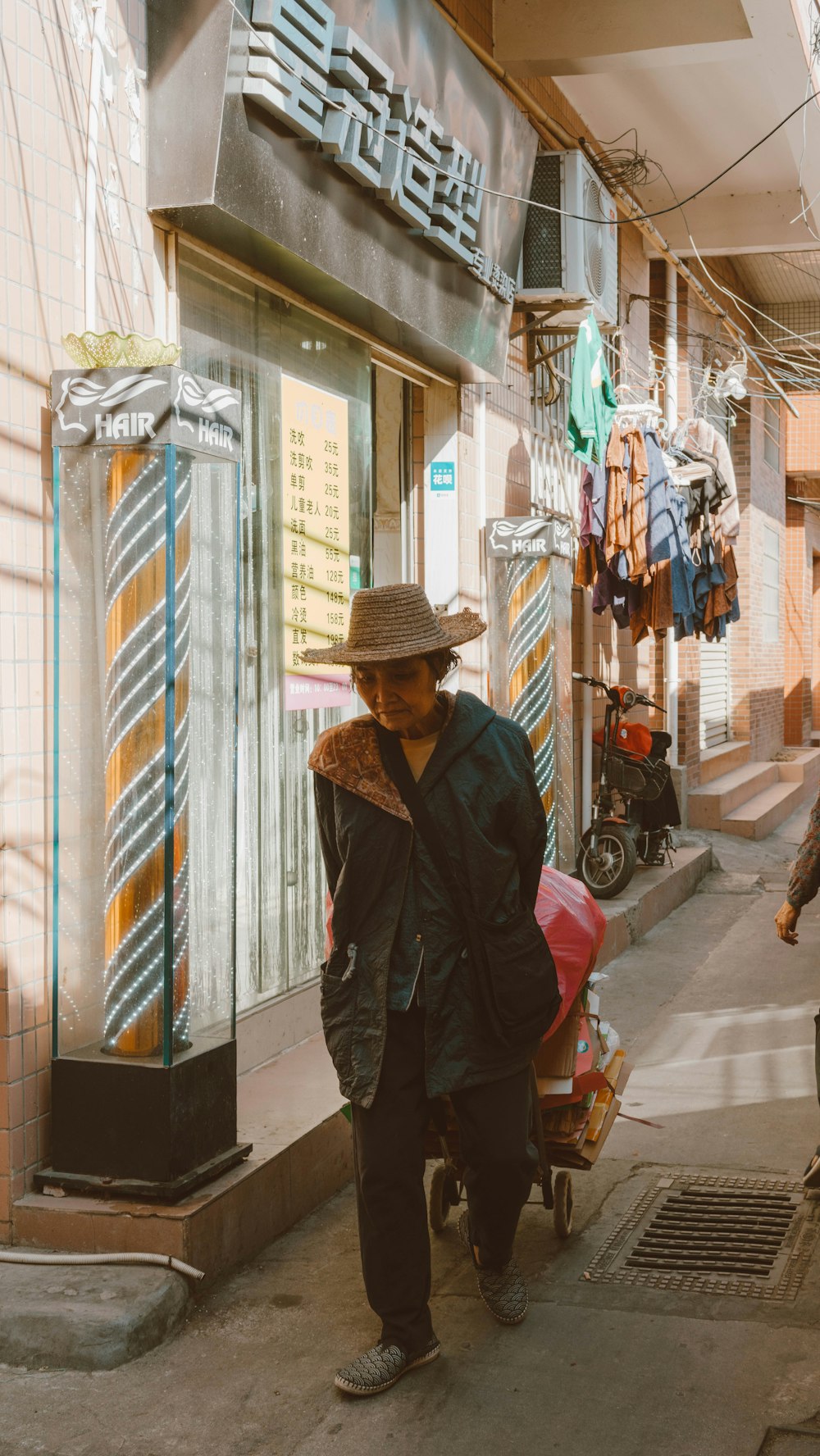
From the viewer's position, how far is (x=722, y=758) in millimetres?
16641

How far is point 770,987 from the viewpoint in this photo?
8.38m

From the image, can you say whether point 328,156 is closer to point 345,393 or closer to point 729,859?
point 345,393

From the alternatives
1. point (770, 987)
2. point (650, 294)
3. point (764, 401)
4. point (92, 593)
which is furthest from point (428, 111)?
point (764, 401)

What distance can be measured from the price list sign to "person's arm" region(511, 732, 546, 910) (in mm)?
2534

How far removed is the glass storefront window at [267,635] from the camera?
5.64 meters

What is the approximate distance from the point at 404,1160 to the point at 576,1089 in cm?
80

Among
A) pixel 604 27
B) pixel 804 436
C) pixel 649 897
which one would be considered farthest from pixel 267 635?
pixel 804 436

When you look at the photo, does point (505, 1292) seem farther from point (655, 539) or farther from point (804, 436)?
point (804, 436)

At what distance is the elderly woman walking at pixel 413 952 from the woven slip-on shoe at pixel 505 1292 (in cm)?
→ 27

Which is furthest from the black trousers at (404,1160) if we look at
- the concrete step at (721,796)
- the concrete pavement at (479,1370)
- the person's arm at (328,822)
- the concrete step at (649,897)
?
the concrete step at (721,796)

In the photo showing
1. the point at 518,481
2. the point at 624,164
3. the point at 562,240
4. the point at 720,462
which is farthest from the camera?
the point at 720,462

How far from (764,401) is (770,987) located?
13339 mm

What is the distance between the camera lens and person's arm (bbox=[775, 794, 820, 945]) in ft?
15.4

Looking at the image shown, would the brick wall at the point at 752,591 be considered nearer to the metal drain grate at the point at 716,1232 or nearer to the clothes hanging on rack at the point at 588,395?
the clothes hanging on rack at the point at 588,395
